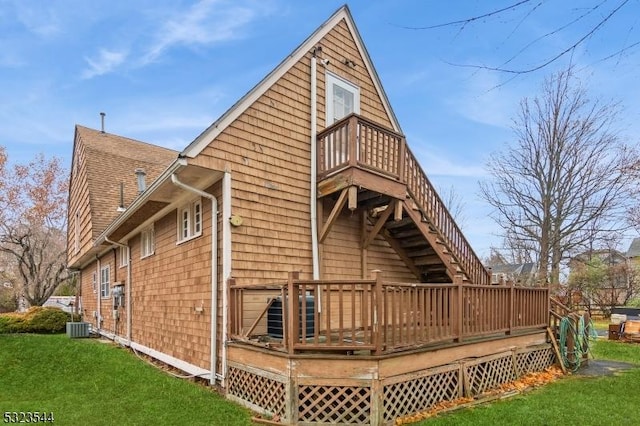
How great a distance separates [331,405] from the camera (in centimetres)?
535

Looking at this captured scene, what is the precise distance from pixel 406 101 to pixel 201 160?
19.3ft

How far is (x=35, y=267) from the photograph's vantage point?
21.4m

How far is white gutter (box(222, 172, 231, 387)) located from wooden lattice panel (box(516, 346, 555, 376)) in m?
5.07

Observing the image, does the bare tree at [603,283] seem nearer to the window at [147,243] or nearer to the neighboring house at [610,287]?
the neighboring house at [610,287]

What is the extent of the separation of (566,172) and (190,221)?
63.2 ft

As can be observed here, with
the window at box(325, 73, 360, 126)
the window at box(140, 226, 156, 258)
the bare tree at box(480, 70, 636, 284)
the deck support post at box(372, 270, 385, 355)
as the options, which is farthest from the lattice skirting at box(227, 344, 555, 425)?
the bare tree at box(480, 70, 636, 284)

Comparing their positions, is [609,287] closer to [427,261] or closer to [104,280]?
[427,261]

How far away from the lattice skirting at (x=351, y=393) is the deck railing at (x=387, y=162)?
2.66 metres

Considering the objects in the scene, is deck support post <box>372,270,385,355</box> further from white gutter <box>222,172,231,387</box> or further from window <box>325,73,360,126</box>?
window <box>325,73,360,126</box>

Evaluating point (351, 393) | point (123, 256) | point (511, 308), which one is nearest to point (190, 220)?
point (351, 393)

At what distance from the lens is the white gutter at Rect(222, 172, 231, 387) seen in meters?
6.62

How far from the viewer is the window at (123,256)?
1213cm

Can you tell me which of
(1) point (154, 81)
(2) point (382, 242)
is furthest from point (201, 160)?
(1) point (154, 81)

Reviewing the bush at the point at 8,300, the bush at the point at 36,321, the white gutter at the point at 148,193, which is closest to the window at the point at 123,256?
the white gutter at the point at 148,193
